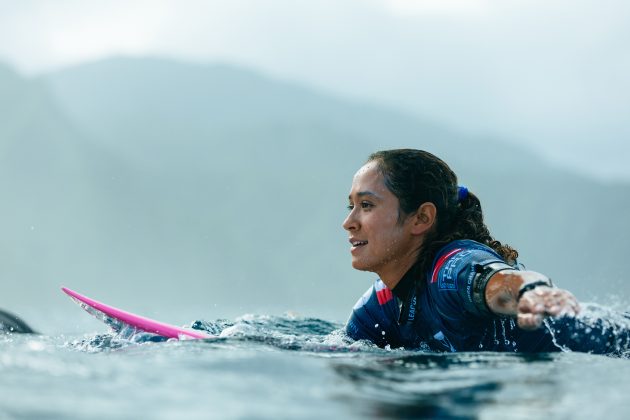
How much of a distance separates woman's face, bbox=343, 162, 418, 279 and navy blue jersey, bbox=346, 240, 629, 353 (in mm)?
150

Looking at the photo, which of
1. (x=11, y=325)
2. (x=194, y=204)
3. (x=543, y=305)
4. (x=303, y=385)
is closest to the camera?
(x=303, y=385)

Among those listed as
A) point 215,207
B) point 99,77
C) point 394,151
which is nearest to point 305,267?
point 215,207

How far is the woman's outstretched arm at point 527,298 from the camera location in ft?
10.5

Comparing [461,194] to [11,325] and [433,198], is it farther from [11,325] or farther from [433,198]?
[11,325]

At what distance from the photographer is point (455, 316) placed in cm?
420

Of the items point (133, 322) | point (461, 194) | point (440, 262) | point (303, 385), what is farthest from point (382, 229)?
point (133, 322)

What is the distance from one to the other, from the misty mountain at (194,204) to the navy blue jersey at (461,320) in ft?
419

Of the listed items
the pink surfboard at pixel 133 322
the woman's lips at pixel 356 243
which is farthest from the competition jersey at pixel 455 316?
the pink surfboard at pixel 133 322

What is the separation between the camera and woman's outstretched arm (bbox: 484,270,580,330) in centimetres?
319

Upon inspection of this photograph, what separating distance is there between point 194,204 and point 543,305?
593 feet

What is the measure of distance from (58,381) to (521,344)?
276 cm

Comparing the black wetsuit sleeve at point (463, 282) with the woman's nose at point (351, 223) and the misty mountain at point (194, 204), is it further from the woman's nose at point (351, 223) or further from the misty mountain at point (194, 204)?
the misty mountain at point (194, 204)

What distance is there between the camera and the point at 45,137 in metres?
163

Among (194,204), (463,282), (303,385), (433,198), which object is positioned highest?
(194,204)
